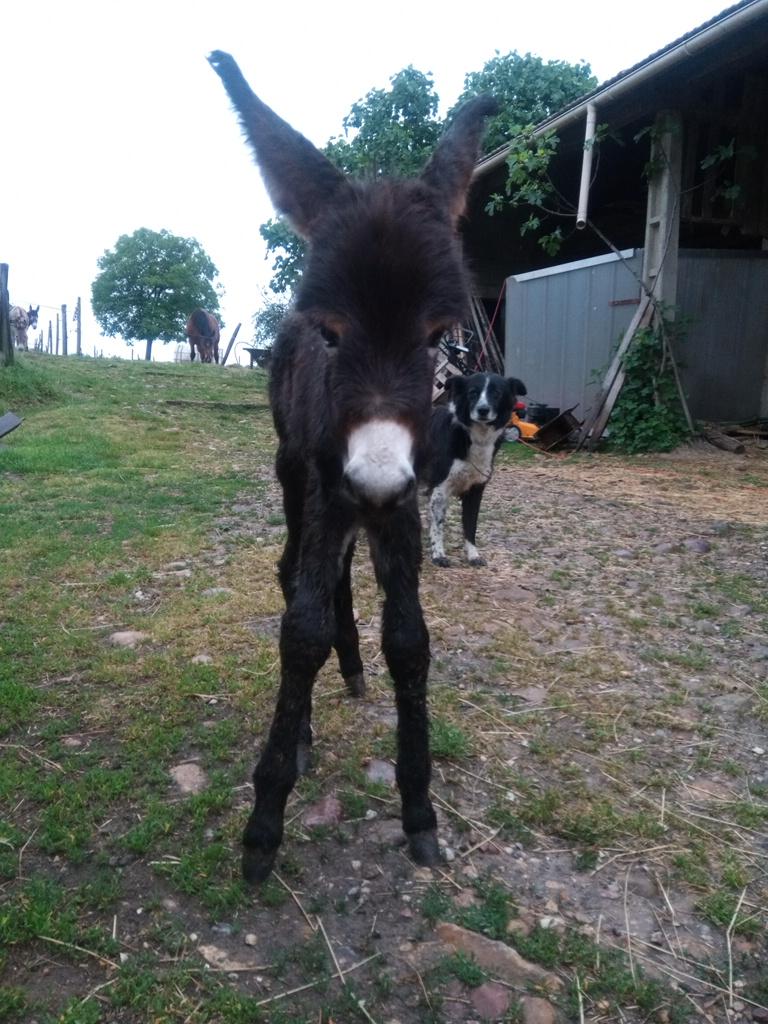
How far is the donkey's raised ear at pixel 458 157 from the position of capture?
271cm

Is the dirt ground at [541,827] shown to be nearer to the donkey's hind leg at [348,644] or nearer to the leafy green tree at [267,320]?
the donkey's hind leg at [348,644]

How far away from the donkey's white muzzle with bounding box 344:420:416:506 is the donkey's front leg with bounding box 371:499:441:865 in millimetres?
481

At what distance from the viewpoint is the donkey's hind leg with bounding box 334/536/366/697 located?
11.4 feet

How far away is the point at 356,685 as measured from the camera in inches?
143

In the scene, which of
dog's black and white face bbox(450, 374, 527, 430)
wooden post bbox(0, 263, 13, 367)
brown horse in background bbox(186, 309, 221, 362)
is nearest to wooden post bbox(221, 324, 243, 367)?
brown horse in background bbox(186, 309, 221, 362)

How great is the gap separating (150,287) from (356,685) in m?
62.7

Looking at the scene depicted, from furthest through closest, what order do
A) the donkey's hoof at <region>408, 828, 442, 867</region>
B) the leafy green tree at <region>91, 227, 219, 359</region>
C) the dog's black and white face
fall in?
1. the leafy green tree at <region>91, 227, 219, 359</region>
2. the dog's black and white face
3. the donkey's hoof at <region>408, 828, 442, 867</region>

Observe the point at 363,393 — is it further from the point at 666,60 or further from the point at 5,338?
the point at 5,338

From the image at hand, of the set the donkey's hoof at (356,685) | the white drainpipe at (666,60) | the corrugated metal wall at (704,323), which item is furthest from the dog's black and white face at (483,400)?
the corrugated metal wall at (704,323)

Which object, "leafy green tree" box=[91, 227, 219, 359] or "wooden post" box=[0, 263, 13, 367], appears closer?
"wooden post" box=[0, 263, 13, 367]

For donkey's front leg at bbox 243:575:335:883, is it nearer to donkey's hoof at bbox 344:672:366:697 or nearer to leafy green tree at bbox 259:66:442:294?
donkey's hoof at bbox 344:672:366:697

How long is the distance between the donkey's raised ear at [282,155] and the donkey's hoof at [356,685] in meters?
2.02

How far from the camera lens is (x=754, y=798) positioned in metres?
2.94

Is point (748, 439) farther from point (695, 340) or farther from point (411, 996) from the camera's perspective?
point (411, 996)
